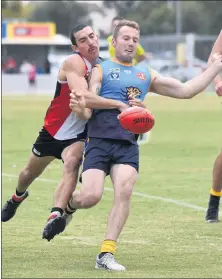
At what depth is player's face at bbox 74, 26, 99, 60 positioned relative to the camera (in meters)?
9.22

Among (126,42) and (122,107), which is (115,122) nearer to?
(122,107)

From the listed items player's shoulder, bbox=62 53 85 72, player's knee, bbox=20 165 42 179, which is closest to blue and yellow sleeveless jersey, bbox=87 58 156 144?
player's shoulder, bbox=62 53 85 72

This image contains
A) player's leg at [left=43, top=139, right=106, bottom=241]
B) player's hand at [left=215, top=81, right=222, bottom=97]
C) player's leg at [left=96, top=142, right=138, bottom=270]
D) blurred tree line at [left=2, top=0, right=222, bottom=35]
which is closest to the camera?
player's leg at [left=96, top=142, right=138, bottom=270]

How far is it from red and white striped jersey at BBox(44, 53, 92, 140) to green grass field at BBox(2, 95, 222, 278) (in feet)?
3.45

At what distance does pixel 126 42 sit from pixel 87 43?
744 mm

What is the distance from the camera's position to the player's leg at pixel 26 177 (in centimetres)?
1012

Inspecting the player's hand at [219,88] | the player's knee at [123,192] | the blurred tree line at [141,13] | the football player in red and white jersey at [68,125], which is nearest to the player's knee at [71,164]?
the football player in red and white jersey at [68,125]

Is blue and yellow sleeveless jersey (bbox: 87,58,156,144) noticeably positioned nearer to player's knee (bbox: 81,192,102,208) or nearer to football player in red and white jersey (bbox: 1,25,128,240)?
football player in red and white jersey (bbox: 1,25,128,240)

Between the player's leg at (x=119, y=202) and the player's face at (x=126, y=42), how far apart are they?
783 millimetres

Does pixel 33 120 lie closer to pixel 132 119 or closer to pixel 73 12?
pixel 132 119

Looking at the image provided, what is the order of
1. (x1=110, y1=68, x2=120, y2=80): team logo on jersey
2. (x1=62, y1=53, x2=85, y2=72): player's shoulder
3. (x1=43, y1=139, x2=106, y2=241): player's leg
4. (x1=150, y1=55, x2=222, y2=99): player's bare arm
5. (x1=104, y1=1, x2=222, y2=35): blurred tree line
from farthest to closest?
(x1=104, y1=1, x2=222, y2=35): blurred tree line < (x1=62, y1=53, x2=85, y2=72): player's shoulder < (x1=150, y1=55, x2=222, y2=99): player's bare arm < (x1=110, y1=68, x2=120, y2=80): team logo on jersey < (x1=43, y1=139, x2=106, y2=241): player's leg

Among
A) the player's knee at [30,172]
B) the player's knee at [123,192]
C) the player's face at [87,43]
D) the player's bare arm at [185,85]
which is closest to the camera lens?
the player's knee at [123,192]

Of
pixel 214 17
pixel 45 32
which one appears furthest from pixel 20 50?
pixel 214 17

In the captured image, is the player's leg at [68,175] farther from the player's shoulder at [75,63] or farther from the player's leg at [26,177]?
the player's shoulder at [75,63]
